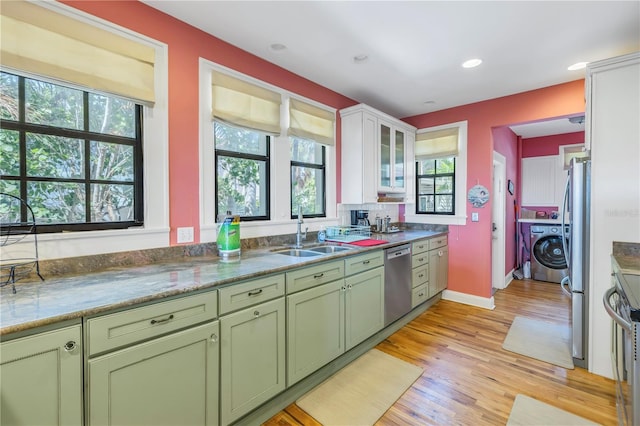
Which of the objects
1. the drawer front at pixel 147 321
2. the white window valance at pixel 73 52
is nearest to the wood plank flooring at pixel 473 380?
the drawer front at pixel 147 321

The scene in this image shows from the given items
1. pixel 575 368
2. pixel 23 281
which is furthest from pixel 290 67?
pixel 575 368

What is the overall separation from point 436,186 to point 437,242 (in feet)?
2.99

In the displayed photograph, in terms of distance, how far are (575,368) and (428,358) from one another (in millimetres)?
1184

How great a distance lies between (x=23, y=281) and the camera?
1467 millimetres

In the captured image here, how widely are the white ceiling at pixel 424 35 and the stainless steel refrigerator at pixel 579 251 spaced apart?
3.30 feet

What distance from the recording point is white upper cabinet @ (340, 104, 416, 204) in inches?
131

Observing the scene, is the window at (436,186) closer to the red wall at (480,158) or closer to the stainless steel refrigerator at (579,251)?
the red wall at (480,158)

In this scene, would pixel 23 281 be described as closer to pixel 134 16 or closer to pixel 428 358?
pixel 134 16

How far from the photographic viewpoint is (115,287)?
1396 millimetres

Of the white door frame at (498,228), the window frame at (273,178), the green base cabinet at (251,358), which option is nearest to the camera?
the green base cabinet at (251,358)

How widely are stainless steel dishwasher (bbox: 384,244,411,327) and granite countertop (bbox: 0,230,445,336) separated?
3.58 feet

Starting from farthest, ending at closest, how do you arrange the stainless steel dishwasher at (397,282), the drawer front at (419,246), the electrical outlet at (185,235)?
the drawer front at (419,246) → the stainless steel dishwasher at (397,282) → the electrical outlet at (185,235)

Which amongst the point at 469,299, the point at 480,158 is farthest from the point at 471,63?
the point at 469,299

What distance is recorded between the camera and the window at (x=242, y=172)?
245 cm
